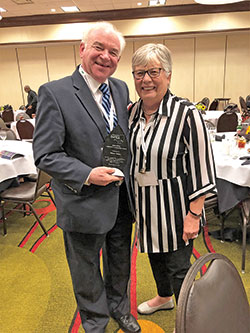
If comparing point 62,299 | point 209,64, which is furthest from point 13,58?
point 62,299

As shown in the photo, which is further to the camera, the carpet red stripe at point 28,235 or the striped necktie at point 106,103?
the carpet red stripe at point 28,235

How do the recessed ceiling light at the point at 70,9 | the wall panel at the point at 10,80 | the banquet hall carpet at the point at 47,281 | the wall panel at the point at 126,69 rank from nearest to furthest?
the banquet hall carpet at the point at 47,281 → the recessed ceiling light at the point at 70,9 → the wall panel at the point at 126,69 → the wall panel at the point at 10,80

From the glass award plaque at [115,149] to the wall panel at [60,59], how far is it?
10.8 m

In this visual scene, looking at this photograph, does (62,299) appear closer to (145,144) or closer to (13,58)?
(145,144)

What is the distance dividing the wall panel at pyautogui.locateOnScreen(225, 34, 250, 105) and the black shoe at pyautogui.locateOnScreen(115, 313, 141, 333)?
10.7 metres

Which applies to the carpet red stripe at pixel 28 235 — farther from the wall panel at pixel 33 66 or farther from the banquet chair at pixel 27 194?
the wall panel at pixel 33 66

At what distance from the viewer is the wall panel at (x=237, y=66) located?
10.5m

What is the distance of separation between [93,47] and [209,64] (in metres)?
10.6

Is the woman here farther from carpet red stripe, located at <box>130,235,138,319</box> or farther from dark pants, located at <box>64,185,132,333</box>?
carpet red stripe, located at <box>130,235,138,319</box>

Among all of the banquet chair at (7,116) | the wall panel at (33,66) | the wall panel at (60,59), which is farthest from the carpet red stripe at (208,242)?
the wall panel at (33,66)

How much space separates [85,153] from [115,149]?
0.14 meters

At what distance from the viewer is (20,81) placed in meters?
11.9

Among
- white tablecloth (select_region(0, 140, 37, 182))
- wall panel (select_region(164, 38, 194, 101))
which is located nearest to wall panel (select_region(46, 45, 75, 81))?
wall panel (select_region(164, 38, 194, 101))

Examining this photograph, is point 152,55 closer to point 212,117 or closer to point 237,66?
point 212,117
